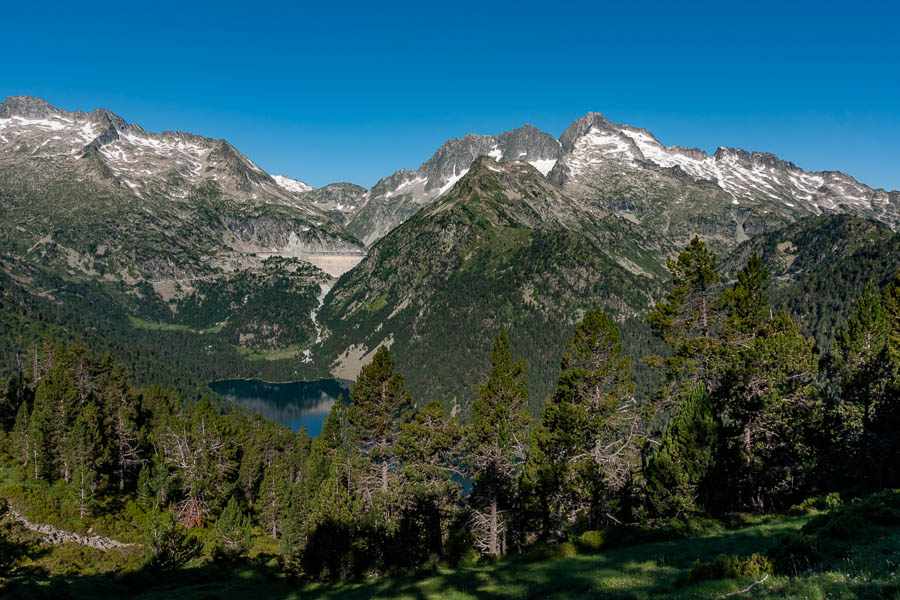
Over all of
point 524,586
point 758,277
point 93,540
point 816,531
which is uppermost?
point 758,277

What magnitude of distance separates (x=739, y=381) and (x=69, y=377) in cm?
10138

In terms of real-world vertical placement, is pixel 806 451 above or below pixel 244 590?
above

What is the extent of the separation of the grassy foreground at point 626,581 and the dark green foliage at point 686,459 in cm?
721

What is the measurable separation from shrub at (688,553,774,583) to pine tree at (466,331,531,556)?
2939 centimetres

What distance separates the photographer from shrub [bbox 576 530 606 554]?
3294 centimetres

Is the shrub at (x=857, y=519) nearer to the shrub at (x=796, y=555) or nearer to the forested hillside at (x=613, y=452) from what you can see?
the shrub at (x=796, y=555)

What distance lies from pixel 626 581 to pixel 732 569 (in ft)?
17.5

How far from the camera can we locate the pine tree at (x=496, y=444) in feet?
158

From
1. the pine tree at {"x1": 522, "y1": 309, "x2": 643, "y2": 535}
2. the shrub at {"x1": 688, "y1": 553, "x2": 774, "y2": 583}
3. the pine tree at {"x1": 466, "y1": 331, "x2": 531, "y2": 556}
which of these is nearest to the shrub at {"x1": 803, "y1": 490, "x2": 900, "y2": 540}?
the shrub at {"x1": 688, "y1": 553, "x2": 774, "y2": 583}

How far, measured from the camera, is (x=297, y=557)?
2180 inches

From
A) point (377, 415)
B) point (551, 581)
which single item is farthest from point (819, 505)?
point (377, 415)

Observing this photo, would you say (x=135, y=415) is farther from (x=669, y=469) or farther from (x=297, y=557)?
(x=669, y=469)

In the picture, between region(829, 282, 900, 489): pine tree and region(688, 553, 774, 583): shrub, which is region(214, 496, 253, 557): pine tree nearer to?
region(688, 553, 774, 583): shrub

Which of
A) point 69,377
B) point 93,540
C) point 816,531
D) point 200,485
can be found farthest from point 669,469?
point 69,377
